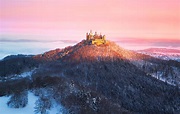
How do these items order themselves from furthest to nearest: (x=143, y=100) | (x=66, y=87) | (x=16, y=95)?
(x=143, y=100)
(x=66, y=87)
(x=16, y=95)

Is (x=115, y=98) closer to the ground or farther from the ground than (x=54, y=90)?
closer to the ground

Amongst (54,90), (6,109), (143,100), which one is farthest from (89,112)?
(143,100)

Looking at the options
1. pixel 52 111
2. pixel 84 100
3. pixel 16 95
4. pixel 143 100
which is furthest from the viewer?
pixel 143 100

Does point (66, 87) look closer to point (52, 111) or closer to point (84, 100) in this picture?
point (84, 100)

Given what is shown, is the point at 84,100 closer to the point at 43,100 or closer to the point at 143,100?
the point at 43,100

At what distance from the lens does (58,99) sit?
107 metres

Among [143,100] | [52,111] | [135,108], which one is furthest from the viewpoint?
[143,100]

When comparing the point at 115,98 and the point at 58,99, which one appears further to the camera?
the point at 115,98

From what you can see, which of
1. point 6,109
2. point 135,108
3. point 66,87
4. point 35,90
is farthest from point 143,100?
point 6,109

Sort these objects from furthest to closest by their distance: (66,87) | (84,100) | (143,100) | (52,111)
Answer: (143,100), (66,87), (84,100), (52,111)

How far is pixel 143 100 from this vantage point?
199m

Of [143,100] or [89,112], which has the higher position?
[89,112]

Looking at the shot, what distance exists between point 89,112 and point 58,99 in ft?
38.7

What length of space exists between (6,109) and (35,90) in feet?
53.5
